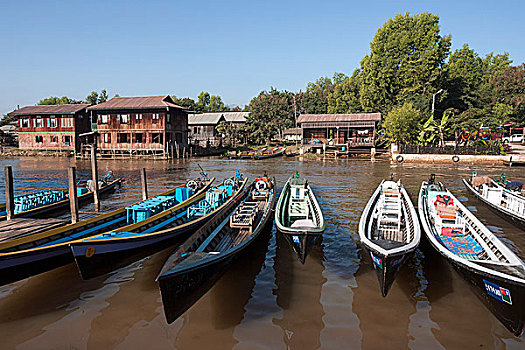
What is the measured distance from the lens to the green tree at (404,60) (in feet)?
164

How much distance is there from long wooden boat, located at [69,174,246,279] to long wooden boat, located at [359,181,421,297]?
17.9ft

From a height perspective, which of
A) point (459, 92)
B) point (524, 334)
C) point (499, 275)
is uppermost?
point (459, 92)

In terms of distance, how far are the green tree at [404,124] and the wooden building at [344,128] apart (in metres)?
3.77

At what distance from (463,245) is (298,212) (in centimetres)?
568

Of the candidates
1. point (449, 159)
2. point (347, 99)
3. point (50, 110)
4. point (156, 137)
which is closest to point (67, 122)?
point (50, 110)

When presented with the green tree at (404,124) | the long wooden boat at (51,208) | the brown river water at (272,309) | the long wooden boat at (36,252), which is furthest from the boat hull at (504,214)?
the green tree at (404,124)

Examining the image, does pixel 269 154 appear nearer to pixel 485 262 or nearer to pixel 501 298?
pixel 485 262

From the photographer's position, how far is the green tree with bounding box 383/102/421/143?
41.2m

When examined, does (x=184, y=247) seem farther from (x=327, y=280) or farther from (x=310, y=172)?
(x=310, y=172)

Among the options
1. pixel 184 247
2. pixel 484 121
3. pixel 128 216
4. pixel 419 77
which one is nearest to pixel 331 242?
pixel 184 247

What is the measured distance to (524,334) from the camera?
23.0 feet

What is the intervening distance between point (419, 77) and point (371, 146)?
13.8 m

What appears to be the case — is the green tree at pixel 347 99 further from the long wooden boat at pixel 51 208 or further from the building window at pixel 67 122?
the long wooden boat at pixel 51 208

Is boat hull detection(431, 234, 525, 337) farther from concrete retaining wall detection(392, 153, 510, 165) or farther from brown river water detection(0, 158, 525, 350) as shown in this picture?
concrete retaining wall detection(392, 153, 510, 165)
